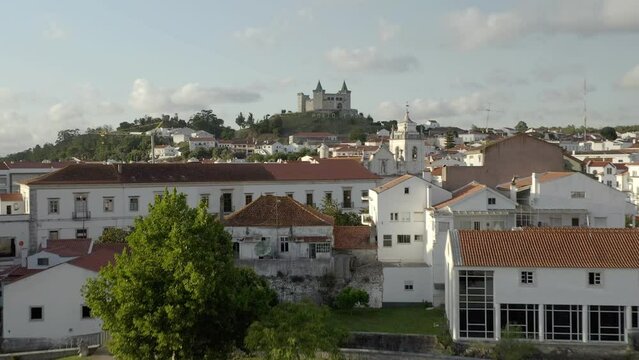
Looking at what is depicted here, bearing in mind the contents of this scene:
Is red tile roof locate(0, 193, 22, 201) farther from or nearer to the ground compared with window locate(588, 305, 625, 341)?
farther from the ground

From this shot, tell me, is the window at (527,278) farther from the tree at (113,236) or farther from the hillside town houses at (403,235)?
the tree at (113,236)

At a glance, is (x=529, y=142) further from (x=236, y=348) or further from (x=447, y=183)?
(x=236, y=348)

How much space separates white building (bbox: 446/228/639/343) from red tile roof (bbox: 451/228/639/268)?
0.04 meters

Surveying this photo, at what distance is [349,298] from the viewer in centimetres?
3475

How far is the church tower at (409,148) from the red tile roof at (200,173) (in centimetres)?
1130

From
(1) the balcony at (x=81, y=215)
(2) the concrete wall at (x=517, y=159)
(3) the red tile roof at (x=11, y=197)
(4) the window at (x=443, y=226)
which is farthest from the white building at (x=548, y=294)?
(3) the red tile roof at (x=11, y=197)

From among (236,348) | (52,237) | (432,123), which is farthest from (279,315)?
(432,123)

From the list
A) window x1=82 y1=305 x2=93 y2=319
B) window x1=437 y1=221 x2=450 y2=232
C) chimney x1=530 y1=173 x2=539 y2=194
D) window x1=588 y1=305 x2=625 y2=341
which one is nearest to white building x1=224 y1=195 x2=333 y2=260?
window x1=437 y1=221 x2=450 y2=232

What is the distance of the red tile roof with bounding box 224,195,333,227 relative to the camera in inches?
1494

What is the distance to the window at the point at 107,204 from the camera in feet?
159

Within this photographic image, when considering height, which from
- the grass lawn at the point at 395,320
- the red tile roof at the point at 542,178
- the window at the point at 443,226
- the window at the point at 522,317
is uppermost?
the red tile roof at the point at 542,178

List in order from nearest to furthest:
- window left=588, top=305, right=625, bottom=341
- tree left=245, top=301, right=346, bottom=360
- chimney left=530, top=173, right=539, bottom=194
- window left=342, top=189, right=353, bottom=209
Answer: tree left=245, top=301, right=346, bottom=360 → window left=588, top=305, right=625, bottom=341 → chimney left=530, top=173, right=539, bottom=194 → window left=342, top=189, right=353, bottom=209

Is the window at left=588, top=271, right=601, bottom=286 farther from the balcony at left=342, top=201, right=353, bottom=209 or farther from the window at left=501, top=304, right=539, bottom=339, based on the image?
the balcony at left=342, top=201, right=353, bottom=209

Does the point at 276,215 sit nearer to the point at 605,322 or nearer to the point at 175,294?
the point at 175,294
